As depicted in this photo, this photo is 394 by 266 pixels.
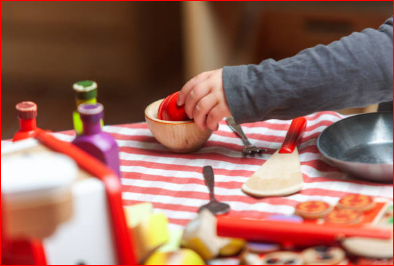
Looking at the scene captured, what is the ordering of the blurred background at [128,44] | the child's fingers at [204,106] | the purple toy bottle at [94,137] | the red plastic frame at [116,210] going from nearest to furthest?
the red plastic frame at [116,210], the purple toy bottle at [94,137], the child's fingers at [204,106], the blurred background at [128,44]

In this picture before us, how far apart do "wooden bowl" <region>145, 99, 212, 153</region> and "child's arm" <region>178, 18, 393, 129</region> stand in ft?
0.07

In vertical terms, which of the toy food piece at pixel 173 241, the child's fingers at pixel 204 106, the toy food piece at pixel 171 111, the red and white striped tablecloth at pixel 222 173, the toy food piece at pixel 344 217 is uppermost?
the child's fingers at pixel 204 106

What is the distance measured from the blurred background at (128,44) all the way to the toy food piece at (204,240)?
1.55 metres

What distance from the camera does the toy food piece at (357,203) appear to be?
671mm

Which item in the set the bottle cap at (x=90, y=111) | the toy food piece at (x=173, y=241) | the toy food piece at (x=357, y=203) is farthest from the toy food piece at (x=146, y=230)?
the toy food piece at (x=357, y=203)

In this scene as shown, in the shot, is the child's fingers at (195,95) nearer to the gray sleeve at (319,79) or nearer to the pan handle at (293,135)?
the gray sleeve at (319,79)

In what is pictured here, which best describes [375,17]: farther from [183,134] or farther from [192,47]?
[183,134]

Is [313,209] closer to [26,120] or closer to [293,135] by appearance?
[293,135]

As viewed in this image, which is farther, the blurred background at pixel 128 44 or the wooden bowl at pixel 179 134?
the blurred background at pixel 128 44

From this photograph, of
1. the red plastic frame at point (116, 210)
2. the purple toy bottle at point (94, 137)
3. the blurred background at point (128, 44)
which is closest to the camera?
the red plastic frame at point (116, 210)

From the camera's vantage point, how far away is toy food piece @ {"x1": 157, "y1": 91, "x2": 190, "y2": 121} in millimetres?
904

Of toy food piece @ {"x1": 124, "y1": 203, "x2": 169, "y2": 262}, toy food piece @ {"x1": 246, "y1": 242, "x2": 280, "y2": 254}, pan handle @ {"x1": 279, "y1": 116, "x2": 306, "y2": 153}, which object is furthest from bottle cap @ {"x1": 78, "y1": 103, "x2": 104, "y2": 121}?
pan handle @ {"x1": 279, "y1": 116, "x2": 306, "y2": 153}

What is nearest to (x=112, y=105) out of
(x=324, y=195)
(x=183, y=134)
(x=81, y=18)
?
(x=81, y=18)

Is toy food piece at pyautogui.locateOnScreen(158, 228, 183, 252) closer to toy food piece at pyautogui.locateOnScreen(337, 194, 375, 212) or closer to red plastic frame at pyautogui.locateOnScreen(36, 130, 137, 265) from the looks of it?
red plastic frame at pyautogui.locateOnScreen(36, 130, 137, 265)
